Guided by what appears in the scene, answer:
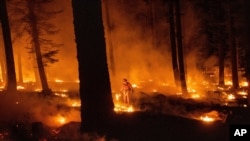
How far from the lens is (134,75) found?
40.2 metres

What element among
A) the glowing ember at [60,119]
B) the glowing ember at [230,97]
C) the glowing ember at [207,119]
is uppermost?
the glowing ember at [60,119]

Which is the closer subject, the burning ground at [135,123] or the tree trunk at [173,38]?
the burning ground at [135,123]

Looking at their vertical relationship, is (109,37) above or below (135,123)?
above

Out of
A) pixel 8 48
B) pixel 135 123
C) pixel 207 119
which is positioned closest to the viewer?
pixel 135 123

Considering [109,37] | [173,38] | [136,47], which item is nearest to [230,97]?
[173,38]

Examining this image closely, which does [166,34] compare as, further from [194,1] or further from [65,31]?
[65,31]

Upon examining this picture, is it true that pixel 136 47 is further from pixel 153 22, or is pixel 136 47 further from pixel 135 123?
pixel 135 123

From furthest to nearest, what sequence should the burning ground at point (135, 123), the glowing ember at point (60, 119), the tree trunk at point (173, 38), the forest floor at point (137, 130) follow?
the tree trunk at point (173, 38), the glowing ember at point (60, 119), the burning ground at point (135, 123), the forest floor at point (137, 130)

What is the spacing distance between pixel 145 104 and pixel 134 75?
70.6 ft

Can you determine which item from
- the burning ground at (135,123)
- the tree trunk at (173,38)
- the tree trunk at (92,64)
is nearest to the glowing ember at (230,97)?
the tree trunk at (173,38)

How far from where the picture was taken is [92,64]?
13172mm

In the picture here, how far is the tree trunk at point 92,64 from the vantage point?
13.1m

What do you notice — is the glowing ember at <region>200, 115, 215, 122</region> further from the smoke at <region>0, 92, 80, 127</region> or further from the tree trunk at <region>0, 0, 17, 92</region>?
the tree trunk at <region>0, 0, 17, 92</region>

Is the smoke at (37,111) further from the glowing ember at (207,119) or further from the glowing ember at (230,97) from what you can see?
the glowing ember at (230,97)
